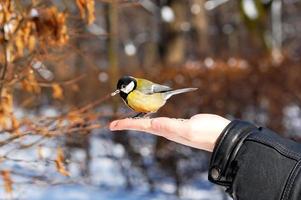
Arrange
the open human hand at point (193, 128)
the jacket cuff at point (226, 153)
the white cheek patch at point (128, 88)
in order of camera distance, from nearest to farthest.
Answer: the white cheek patch at point (128, 88) → the jacket cuff at point (226, 153) → the open human hand at point (193, 128)

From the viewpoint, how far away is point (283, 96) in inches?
284

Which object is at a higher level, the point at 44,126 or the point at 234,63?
the point at 44,126

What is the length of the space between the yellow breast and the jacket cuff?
22cm

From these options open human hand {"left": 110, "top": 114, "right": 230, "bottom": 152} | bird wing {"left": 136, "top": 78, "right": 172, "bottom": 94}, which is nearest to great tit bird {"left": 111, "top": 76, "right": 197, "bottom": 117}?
bird wing {"left": 136, "top": 78, "right": 172, "bottom": 94}

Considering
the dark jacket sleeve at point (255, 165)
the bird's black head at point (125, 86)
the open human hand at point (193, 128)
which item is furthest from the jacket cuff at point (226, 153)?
the bird's black head at point (125, 86)

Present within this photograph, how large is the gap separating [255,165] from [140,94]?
0.38 m

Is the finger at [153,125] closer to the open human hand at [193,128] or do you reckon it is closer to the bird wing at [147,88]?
the open human hand at [193,128]

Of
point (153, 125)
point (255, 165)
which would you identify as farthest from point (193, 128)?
point (255, 165)

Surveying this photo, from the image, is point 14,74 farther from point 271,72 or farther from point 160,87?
point 271,72

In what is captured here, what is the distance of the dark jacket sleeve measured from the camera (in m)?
1.71

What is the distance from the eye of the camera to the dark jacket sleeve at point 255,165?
171 cm

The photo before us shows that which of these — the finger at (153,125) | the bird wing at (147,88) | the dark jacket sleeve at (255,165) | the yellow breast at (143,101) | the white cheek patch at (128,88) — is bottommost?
the dark jacket sleeve at (255,165)

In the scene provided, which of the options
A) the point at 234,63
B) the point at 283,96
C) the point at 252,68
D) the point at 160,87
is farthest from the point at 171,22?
the point at 160,87

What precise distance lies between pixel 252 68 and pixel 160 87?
6258 millimetres
